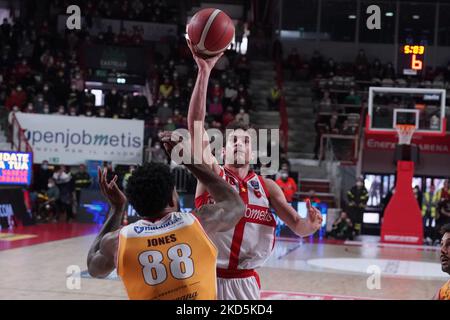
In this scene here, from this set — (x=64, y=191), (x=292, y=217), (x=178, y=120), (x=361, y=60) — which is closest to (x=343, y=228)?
(x=178, y=120)

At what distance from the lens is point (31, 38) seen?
80.6 feet

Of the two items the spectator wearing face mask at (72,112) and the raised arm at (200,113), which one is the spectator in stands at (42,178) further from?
the raised arm at (200,113)

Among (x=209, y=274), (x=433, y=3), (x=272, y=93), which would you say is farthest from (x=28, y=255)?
(x=433, y=3)

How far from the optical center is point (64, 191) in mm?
18359

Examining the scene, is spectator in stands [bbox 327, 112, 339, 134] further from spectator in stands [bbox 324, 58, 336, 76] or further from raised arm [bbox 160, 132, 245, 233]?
raised arm [bbox 160, 132, 245, 233]

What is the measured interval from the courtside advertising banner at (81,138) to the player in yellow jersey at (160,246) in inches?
614

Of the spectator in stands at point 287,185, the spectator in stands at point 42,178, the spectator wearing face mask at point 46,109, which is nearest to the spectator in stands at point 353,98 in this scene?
the spectator in stands at point 287,185

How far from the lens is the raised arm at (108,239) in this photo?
318cm

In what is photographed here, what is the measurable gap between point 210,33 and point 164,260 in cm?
179

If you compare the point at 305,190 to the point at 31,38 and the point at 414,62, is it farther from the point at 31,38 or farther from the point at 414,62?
the point at 31,38

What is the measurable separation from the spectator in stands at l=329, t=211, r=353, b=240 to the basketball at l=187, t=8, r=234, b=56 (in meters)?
13.6

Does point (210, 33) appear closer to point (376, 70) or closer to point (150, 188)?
point (150, 188)

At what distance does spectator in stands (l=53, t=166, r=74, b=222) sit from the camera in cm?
1828

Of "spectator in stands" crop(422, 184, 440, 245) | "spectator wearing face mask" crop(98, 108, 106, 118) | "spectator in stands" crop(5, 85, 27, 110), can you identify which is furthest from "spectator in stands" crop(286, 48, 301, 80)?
"spectator in stands" crop(5, 85, 27, 110)
